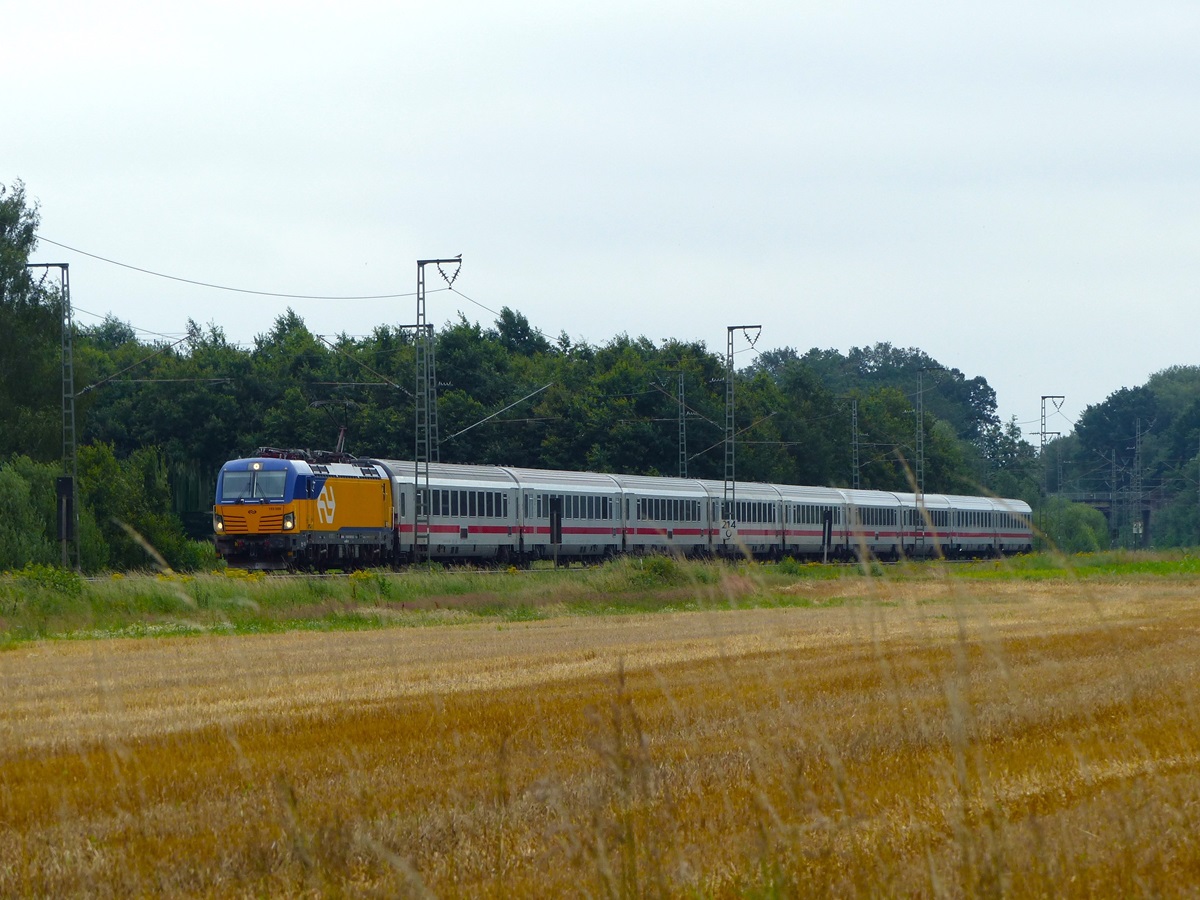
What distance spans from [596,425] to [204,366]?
73.4 feet

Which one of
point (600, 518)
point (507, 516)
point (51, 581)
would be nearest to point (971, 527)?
point (600, 518)

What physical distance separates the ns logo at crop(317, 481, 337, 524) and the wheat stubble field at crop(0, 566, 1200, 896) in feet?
81.4

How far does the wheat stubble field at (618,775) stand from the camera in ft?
19.5

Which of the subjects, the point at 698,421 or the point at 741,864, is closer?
the point at 741,864

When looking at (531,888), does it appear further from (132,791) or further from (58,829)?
(132,791)

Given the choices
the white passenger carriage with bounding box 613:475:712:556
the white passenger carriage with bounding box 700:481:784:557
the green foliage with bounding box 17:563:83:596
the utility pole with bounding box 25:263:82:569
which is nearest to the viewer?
the green foliage with bounding box 17:563:83:596

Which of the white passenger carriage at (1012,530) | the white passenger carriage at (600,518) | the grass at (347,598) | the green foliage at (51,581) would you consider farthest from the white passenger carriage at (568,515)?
the green foliage at (51,581)

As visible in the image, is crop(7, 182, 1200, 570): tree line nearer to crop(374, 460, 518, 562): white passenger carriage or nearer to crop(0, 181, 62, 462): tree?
crop(0, 181, 62, 462): tree

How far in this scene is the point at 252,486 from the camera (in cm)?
4206

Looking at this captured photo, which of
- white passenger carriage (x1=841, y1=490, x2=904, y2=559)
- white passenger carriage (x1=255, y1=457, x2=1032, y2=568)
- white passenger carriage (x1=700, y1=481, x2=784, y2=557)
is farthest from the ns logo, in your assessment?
white passenger carriage (x1=841, y1=490, x2=904, y2=559)

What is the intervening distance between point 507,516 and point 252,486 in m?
11.2

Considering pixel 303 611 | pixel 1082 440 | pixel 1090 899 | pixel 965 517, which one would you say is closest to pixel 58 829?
pixel 1090 899

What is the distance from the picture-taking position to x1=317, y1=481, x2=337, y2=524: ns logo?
42.0m

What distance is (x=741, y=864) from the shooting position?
6.19 m
